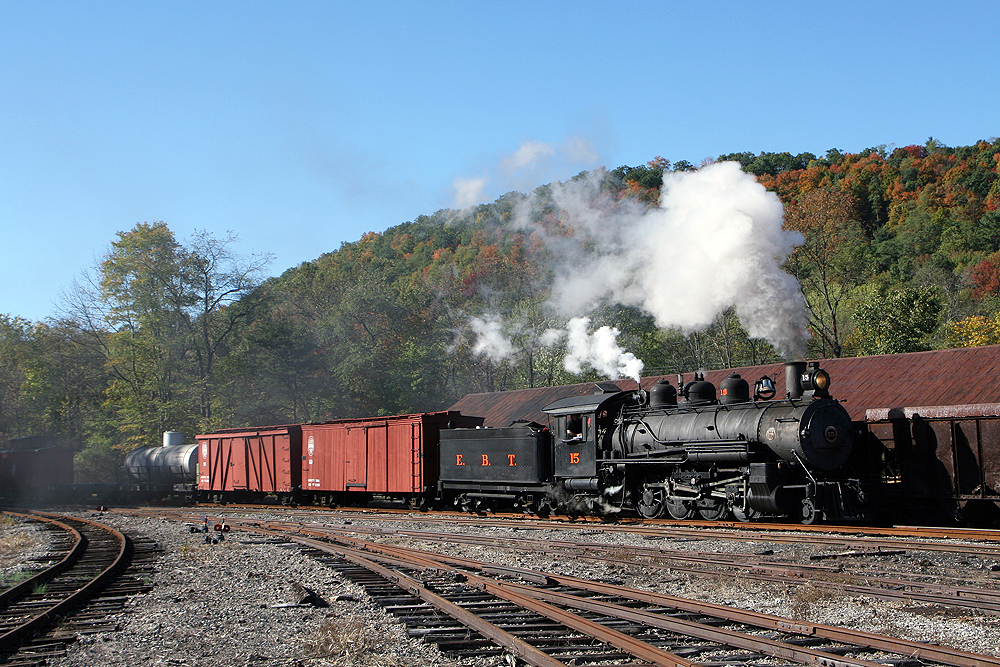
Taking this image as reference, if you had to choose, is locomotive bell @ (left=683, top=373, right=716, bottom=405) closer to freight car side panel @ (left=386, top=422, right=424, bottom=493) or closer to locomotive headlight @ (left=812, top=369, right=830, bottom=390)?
locomotive headlight @ (left=812, top=369, right=830, bottom=390)

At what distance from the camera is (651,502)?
57.5 feet

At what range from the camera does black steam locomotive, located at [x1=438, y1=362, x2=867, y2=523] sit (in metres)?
14.7

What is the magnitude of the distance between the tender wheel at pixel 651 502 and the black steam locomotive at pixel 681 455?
0.07 ft

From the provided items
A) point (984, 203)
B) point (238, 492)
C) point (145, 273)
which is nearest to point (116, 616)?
point (238, 492)

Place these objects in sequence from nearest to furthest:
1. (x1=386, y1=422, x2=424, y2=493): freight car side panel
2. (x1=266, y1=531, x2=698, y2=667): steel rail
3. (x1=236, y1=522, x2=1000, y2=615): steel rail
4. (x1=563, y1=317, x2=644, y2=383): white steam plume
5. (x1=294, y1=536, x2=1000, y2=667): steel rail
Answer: (x1=294, y1=536, x2=1000, y2=667): steel rail
(x1=266, y1=531, x2=698, y2=667): steel rail
(x1=236, y1=522, x2=1000, y2=615): steel rail
(x1=563, y1=317, x2=644, y2=383): white steam plume
(x1=386, y1=422, x2=424, y2=493): freight car side panel

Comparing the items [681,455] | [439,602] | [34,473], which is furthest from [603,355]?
[34,473]

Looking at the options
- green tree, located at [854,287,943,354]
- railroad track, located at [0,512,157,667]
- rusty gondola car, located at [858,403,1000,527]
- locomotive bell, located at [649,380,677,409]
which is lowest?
railroad track, located at [0,512,157,667]

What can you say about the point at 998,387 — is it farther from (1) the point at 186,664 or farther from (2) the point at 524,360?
(2) the point at 524,360

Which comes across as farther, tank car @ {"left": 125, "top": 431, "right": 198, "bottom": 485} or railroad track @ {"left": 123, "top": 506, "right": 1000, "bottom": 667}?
tank car @ {"left": 125, "top": 431, "right": 198, "bottom": 485}

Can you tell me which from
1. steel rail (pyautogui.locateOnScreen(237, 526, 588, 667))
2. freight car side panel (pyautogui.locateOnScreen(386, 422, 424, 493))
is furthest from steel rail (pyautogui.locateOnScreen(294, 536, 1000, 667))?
freight car side panel (pyautogui.locateOnScreen(386, 422, 424, 493))

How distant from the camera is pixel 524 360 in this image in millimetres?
50094

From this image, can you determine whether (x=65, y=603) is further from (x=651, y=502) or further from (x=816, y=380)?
(x=816, y=380)

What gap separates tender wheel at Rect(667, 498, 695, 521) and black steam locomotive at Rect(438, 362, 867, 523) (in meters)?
0.02

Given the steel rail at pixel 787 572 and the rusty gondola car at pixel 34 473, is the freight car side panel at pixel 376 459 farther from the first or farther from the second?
the rusty gondola car at pixel 34 473
